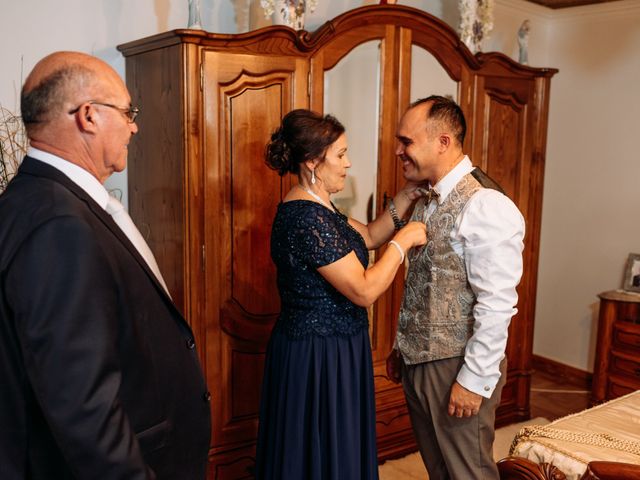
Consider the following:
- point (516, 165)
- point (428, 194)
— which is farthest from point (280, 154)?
point (516, 165)

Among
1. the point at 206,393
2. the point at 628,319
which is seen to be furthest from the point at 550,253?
the point at 206,393

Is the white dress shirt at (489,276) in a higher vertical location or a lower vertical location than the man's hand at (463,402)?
higher

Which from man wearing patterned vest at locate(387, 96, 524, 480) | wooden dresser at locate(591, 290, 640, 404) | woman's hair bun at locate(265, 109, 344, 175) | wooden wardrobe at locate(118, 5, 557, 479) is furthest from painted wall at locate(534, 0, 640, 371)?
woman's hair bun at locate(265, 109, 344, 175)

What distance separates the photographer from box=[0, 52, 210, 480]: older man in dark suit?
3.57 ft

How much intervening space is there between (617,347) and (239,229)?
2.36 metres

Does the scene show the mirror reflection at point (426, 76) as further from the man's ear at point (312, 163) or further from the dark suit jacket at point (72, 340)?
the dark suit jacket at point (72, 340)

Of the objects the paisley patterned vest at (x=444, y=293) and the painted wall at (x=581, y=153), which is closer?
the paisley patterned vest at (x=444, y=293)

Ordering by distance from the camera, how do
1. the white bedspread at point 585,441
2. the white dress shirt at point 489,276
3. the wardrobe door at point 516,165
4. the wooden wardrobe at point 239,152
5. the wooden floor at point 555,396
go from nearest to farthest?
the white bedspread at point 585,441 → the white dress shirt at point 489,276 → the wooden wardrobe at point 239,152 → the wardrobe door at point 516,165 → the wooden floor at point 555,396

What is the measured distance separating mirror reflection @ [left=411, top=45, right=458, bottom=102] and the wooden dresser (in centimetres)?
161

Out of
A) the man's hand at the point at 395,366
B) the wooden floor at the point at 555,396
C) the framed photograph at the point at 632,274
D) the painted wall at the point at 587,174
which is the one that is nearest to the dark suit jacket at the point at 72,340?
the man's hand at the point at 395,366

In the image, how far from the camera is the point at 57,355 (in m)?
1.08

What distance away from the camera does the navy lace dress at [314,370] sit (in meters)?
1.93

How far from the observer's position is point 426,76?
2875mm

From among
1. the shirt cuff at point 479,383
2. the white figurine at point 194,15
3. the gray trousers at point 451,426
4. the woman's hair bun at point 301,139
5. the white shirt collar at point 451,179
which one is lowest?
the gray trousers at point 451,426
